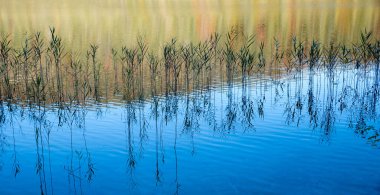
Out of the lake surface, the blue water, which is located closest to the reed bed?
the lake surface

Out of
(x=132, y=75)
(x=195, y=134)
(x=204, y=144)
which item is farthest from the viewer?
(x=132, y=75)

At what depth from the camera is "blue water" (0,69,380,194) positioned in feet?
25.6

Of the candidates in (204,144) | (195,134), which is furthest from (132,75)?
(204,144)

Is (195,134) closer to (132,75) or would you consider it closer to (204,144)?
(204,144)

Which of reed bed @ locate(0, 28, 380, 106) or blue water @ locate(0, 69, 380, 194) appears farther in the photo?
reed bed @ locate(0, 28, 380, 106)

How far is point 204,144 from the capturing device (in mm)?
10000

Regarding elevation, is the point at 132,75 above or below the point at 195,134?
above

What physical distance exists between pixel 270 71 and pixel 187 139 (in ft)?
29.4

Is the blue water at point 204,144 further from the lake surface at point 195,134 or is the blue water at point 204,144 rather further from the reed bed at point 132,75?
the reed bed at point 132,75

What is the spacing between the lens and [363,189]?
24.1ft

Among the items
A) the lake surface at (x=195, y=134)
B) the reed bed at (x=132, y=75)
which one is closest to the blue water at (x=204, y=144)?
the lake surface at (x=195, y=134)

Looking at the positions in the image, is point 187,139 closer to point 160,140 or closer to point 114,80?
point 160,140

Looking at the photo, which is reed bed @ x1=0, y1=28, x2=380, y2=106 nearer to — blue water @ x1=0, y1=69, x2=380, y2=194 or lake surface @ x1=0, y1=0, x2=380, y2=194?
lake surface @ x1=0, y1=0, x2=380, y2=194

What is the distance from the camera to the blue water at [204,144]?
25.6 ft
